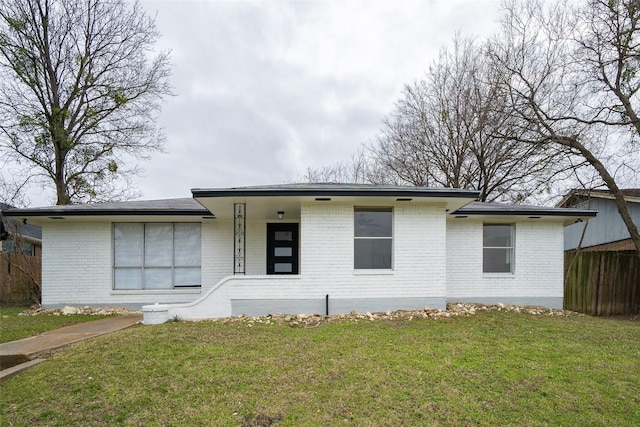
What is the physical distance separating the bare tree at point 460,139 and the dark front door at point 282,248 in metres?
10.0

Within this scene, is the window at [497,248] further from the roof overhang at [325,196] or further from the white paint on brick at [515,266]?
the roof overhang at [325,196]

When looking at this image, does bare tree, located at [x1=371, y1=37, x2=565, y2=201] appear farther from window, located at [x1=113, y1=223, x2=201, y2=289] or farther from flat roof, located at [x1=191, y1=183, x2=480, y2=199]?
window, located at [x1=113, y1=223, x2=201, y2=289]

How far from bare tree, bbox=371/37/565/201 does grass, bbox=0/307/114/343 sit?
15.8 metres

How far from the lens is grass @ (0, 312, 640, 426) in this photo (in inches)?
132

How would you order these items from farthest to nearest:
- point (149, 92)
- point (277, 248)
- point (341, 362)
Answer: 1. point (149, 92)
2. point (277, 248)
3. point (341, 362)

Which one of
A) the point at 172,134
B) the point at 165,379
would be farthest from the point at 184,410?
the point at 172,134

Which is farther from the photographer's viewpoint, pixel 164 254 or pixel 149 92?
pixel 149 92

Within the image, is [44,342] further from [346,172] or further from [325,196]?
[346,172]

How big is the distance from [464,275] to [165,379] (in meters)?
8.01

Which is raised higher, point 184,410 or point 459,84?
point 459,84

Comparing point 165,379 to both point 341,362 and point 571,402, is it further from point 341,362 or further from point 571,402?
point 571,402

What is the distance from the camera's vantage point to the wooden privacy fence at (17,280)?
11.4m

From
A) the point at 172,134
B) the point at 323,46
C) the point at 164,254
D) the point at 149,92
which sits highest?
the point at 323,46

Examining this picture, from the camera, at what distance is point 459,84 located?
16250 millimetres
